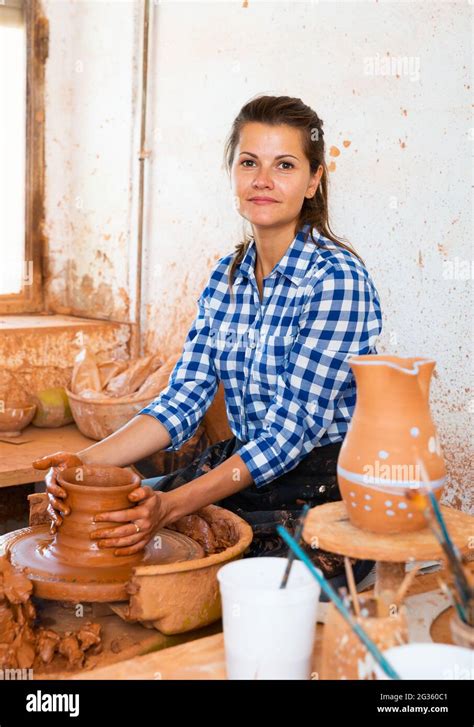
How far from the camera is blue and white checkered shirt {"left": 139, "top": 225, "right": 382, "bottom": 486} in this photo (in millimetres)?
2369

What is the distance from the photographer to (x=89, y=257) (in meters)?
4.81

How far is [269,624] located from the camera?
1.38 meters

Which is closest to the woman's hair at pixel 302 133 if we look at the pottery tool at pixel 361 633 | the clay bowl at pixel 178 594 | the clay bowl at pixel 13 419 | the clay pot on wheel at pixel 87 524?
the clay pot on wheel at pixel 87 524

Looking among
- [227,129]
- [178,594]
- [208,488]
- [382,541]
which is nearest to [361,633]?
[382,541]

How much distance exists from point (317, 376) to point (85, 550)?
80 cm

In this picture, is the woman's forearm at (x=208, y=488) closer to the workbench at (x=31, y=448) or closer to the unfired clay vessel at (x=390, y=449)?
the unfired clay vessel at (x=390, y=449)

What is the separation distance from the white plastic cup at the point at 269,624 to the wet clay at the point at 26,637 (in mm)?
628

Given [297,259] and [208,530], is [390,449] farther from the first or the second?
[297,259]

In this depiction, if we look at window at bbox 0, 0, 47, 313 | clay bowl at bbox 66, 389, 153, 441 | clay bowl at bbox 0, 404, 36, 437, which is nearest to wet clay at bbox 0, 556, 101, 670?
clay bowl at bbox 66, 389, 153, 441

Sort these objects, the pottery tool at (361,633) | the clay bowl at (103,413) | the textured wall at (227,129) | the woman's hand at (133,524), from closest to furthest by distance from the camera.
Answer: the pottery tool at (361,633) < the woman's hand at (133,524) < the textured wall at (227,129) < the clay bowl at (103,413)

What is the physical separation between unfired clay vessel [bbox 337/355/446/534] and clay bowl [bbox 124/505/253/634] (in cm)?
54

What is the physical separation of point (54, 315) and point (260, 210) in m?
2.61

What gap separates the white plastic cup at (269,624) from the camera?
1382 millimetres
